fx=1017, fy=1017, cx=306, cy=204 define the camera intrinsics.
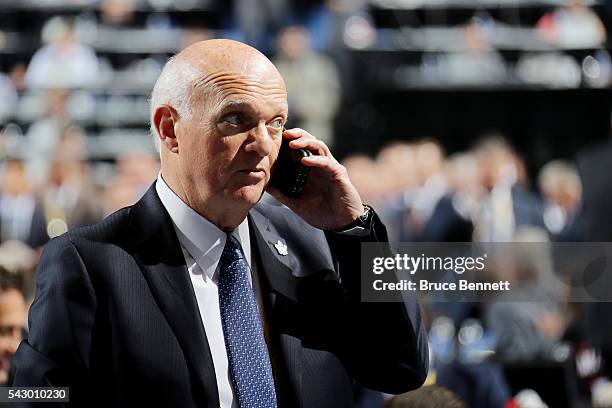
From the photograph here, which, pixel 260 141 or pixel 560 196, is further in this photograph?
pixel 560 196

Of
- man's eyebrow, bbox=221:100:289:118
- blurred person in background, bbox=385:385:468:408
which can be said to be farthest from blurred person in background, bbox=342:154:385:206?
man's eyebrow, bbox=221:100:289:118

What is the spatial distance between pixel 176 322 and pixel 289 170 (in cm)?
33

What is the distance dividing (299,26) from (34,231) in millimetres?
3701

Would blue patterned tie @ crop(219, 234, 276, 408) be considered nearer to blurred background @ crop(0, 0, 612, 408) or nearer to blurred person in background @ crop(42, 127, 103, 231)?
blurred person in background @ crop(42, 127, 103, 231)

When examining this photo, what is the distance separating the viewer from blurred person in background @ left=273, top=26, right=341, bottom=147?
7.89 metres

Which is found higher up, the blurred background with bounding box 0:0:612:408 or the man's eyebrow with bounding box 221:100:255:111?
the blurred background with bounding box 0:0:612:408

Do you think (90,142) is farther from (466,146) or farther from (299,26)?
(466,146)

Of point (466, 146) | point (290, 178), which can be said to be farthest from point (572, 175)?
point (290, 178)

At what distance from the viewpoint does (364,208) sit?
1757 mm

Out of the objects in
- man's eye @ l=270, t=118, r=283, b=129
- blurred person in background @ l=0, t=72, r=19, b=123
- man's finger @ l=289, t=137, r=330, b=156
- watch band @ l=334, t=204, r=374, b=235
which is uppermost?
blurred person in background @ l=0, t=72, r=19, b=123

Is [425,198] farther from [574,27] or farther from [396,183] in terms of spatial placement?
[574,27]

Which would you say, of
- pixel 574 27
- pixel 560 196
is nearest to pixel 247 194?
pixel 560 196

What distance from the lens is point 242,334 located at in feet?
5.16

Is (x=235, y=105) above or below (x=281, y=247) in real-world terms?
above
